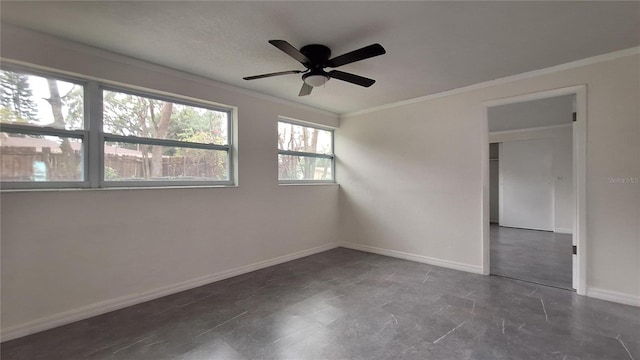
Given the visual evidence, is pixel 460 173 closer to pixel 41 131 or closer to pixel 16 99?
pixel 41 131

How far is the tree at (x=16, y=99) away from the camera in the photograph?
7.27ft

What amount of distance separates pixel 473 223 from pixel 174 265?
3.81 meters

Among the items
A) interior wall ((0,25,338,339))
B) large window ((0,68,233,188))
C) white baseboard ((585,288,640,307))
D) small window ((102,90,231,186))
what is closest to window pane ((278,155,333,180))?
interior wall ((0,25,338,339))

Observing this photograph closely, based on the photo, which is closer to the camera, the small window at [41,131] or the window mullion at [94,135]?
the small window at [41,131]

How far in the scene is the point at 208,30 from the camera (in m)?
2.26

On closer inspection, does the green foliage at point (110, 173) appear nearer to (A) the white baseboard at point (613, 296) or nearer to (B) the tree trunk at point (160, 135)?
(B) the tree trunk at point (160, 135)

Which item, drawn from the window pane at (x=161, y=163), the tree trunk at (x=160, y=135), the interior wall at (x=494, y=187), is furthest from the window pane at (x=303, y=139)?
the interior wall at (x=494, y=187)

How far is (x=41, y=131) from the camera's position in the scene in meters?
2.34

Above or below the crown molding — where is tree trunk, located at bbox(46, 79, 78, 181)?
below

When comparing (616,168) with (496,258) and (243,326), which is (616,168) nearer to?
(496,258)

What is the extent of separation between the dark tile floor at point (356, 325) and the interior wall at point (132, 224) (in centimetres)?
26

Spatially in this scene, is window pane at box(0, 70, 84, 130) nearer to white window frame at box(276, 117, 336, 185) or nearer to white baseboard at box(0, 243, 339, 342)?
white baseboard at box(0, 243, 339, 342)

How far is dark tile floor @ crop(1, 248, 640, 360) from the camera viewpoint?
1943mm

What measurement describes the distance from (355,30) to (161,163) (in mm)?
2524
